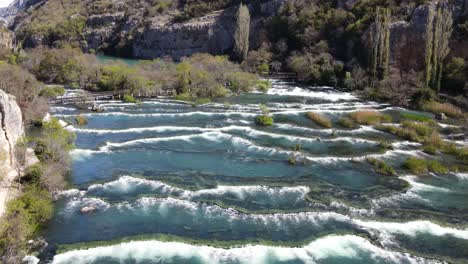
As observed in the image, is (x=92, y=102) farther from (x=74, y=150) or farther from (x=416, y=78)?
(x=416, y=78)

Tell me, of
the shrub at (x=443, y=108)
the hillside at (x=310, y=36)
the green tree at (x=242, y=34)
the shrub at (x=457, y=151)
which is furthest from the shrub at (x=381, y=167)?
the green tree at (x=242, y=34)

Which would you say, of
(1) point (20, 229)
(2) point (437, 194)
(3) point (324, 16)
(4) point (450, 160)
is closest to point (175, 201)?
(1) point (20, 229)

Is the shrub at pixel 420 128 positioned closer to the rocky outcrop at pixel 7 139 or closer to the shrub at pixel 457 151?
the shrub at pixel 457 151

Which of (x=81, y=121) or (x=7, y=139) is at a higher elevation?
(x=7, y=139)

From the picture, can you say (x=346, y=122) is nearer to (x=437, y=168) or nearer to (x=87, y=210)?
(x=437, y=168)

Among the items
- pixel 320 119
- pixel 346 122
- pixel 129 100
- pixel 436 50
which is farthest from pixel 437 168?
pixel 129 100

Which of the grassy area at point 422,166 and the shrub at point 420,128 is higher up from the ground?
the shrub at point 420,128
